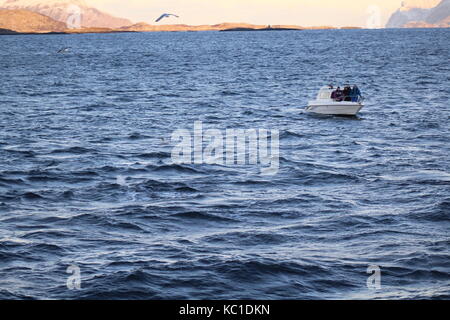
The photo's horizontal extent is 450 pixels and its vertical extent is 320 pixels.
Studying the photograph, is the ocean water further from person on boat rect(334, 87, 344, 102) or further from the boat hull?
person on boat rect(334, 87, 344, 102)

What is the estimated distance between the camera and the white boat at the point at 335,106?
46.8 m

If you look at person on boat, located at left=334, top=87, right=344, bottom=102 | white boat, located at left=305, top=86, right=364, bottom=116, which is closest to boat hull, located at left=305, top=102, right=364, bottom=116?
white boat, located at left=305, top=86, right=364, bottom=116

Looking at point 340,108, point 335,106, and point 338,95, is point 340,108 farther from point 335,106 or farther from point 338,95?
point 338,95

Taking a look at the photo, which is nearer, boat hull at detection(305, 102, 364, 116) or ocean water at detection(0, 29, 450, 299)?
ocean water at detection(0, 29, 450, 299)

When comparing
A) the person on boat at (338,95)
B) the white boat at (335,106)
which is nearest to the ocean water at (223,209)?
the white boat at (335,106)

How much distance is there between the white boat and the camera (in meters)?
46.8

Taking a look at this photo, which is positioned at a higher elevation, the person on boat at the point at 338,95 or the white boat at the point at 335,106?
the person on boat at the point at 338,95

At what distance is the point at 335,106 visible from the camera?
4694cm

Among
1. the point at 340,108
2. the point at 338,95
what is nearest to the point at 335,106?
the point at 340,108

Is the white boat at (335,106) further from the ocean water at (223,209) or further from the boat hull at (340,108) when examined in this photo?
the ocean water at (223,209)

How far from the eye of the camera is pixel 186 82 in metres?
84.8
